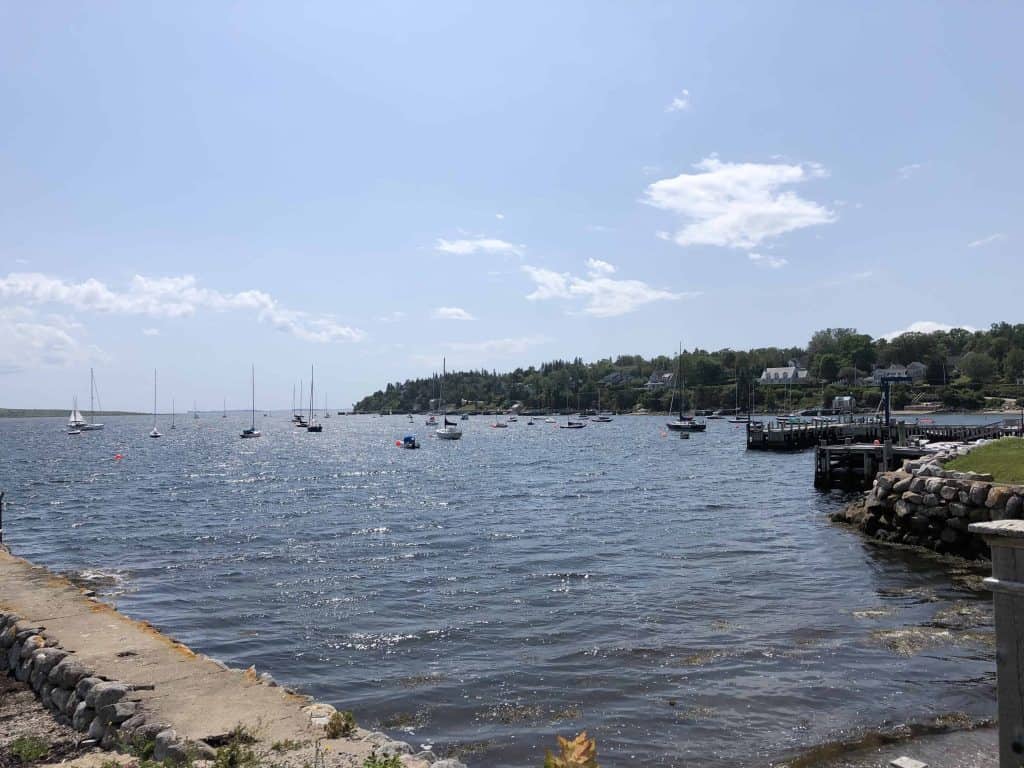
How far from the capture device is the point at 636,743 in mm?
9734

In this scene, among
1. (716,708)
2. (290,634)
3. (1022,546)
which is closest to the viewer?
(1022,546)

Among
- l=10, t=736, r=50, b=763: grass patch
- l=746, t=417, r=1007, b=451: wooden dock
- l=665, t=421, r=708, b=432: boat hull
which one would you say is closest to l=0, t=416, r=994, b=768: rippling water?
Answer: l=10, t=736, r=50, b=763: grass patch

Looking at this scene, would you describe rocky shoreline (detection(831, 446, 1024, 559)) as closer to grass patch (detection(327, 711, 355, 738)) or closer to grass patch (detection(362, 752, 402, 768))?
grass patch (detection(327, 711, 355, 738))

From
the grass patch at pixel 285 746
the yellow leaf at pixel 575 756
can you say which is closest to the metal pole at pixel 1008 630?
the yellow leaf at pixel 575 756

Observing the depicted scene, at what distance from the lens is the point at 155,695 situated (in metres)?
8.64

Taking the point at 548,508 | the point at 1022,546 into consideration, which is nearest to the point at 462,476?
the point at 548,508

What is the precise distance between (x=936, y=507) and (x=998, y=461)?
12.0 ft

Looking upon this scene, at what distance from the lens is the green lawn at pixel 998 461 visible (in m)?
22.5

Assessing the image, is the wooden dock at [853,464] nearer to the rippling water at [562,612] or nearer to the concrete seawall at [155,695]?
the rippling water at [562,612]

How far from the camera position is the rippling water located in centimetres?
1059

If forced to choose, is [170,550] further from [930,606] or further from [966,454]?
[966,454]

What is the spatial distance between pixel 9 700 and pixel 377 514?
24199 mm

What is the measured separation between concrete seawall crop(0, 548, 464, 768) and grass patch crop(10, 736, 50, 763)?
0.45 metres

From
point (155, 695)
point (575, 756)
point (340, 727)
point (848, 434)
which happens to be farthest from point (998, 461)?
point (848, 434)
